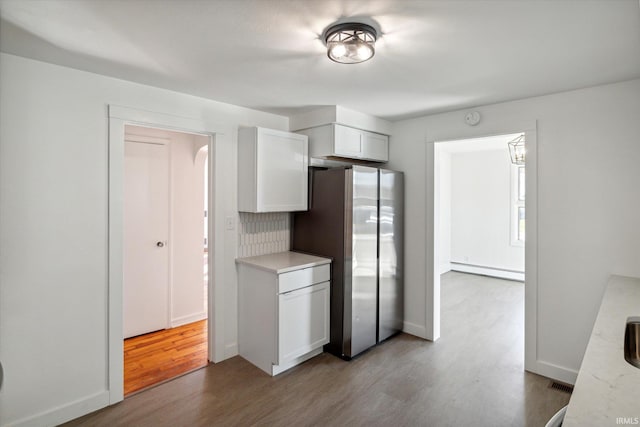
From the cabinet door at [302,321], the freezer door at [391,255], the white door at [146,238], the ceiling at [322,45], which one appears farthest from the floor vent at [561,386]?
the white door at [146,238]

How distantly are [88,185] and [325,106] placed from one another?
6.64ft

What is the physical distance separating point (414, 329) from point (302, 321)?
1414 millimetres

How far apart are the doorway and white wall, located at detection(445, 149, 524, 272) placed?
16.4ft

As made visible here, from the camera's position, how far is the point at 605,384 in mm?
1096

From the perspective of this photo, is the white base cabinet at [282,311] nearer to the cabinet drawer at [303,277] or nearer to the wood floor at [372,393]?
the cabinet drawer at [303,277]

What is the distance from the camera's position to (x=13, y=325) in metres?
2.08

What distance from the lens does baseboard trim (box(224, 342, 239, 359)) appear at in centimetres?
315

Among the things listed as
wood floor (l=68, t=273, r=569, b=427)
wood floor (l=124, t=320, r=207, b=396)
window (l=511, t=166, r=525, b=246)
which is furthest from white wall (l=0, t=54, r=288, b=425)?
window (l=511, t=166, r=525, b=246)

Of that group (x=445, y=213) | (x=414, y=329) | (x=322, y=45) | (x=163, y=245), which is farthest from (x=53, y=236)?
(x=445, y=213)

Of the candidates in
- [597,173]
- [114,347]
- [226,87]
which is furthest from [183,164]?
[597,173]

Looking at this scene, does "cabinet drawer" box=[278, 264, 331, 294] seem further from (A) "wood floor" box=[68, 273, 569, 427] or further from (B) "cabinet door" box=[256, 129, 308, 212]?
(A) "wood floor" box=[68, 273, 569, 427]

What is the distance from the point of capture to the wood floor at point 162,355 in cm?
283

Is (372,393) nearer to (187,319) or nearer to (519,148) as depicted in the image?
(187,319)

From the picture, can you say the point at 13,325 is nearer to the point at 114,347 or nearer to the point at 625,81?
the point at 114,347
